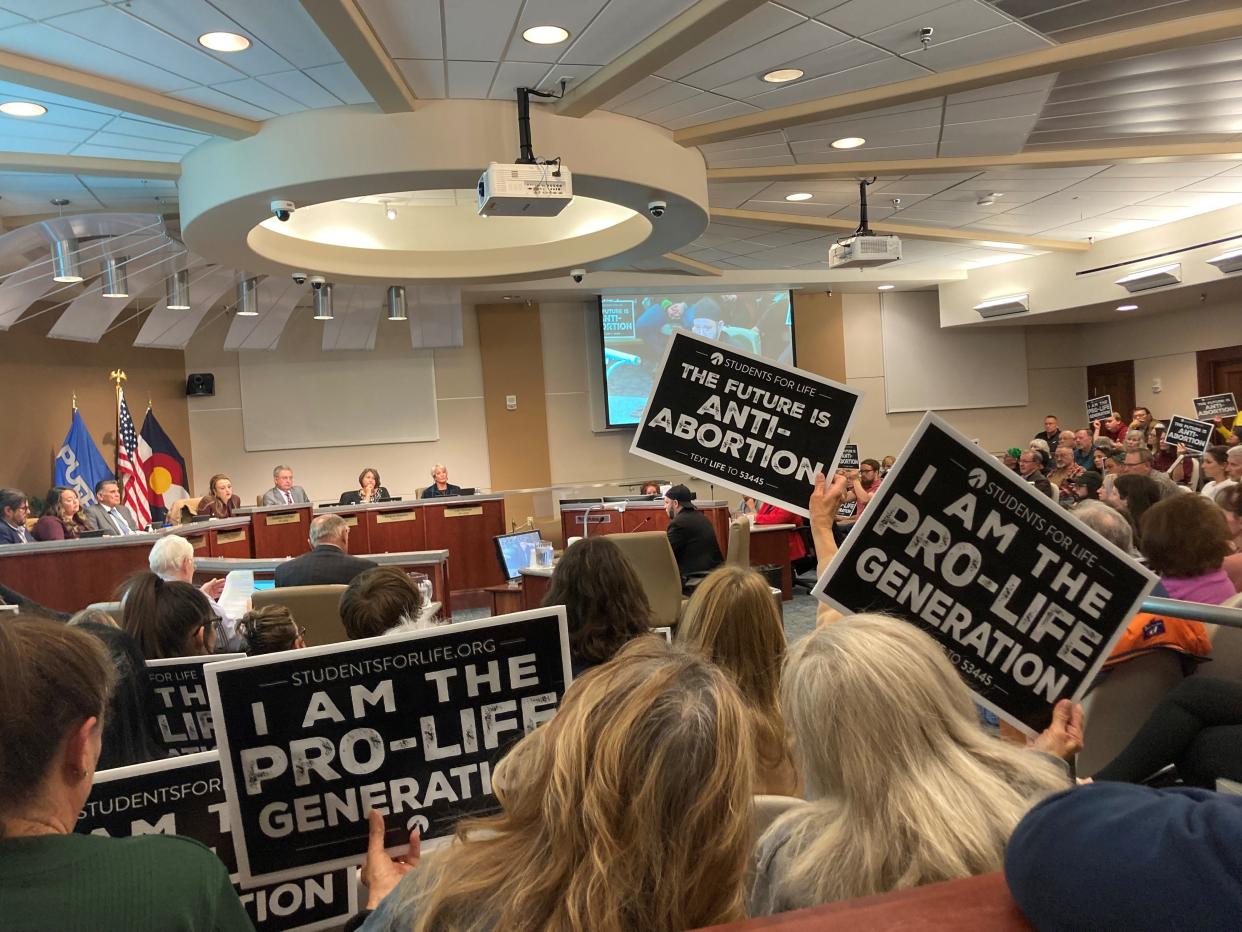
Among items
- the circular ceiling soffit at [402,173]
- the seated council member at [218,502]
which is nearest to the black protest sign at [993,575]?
the circular ceiling soffit at [402,173]

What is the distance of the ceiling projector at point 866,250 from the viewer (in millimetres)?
7051

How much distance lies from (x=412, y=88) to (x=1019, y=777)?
5092 mm

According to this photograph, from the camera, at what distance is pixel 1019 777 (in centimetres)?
117

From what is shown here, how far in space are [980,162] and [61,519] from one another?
837cm

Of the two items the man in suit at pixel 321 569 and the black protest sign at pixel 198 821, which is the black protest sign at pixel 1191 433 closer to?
the man in suit at pixel 321 569

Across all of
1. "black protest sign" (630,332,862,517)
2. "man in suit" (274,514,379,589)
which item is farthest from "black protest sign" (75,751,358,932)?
"man in suit" (274,514,379,589)

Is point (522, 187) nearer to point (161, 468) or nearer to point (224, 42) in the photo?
point (224, 42)

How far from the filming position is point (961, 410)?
13.7 m

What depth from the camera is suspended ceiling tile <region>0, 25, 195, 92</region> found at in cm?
423

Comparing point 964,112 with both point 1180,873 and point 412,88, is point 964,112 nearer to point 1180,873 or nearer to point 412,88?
point 412,88

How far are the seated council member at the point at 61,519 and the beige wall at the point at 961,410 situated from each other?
9.81 meters

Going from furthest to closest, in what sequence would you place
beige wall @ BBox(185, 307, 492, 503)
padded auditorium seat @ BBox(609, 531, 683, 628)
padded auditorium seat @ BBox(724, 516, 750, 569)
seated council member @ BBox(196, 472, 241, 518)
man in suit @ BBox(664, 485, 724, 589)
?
beige wall @ BBox(185, 307, 492, 503) → seated council member @ BBox(196, 472, 241, 518) → padded auditorium seat @ BBox(724, 516, 750, 569) → man in suit @ BBox(664, 485, 724, 589) → padded auditorium seat @ BBox(609, 531, 683, 628)

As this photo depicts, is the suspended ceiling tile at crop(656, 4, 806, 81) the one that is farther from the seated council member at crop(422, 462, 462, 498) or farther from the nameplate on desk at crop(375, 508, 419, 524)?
the seated council member at crop(422, 462, 462, 498)

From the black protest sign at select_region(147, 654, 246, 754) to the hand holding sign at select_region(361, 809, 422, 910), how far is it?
89cm
